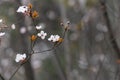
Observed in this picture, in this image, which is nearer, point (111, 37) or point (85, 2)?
point (111, 37)

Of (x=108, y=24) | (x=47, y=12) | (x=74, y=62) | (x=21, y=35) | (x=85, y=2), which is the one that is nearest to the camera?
(x=108, y=24)

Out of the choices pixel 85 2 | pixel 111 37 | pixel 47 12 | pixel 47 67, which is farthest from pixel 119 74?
pixel 47 12

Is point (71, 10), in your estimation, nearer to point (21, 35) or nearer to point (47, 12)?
point (47, 12)

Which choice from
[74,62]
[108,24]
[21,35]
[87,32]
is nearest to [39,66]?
[74,62]

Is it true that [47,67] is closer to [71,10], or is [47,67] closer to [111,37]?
[71,10]

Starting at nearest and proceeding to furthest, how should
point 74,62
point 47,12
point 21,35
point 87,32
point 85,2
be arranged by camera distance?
point 21,35
point 87,32
point 74,62
point 85,2
point 47,12

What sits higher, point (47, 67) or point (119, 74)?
point (119, 74)

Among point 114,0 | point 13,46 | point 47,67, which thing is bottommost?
point 47,67
